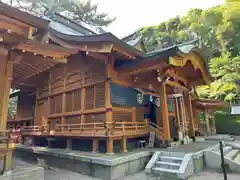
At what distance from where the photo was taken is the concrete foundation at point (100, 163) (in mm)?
5219

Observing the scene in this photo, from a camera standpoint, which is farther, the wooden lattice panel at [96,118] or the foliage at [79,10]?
the foliage at [79,10]

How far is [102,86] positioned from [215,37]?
2496cm

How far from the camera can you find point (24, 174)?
12.9 ft

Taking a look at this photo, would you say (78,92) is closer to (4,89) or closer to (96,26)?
(4,89)

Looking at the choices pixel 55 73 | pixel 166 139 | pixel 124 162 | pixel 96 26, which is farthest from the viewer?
pixel 96 26

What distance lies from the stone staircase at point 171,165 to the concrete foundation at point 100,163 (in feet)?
1.51

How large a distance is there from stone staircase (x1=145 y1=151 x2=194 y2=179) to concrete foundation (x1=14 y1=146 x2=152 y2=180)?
0.46m

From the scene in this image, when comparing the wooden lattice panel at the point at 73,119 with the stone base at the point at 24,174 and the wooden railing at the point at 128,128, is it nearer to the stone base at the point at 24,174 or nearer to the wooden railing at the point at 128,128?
the wooden railing at the point at 128,128

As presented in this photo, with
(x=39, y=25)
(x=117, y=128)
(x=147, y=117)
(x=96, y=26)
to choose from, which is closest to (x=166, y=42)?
(x=96, y=26)

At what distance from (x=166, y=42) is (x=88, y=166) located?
26.6 meters

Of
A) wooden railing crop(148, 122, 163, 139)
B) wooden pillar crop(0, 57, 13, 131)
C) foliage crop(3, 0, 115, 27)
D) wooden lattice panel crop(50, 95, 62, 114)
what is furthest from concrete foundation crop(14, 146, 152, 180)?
foliage crop(3, 0, 115, 27)

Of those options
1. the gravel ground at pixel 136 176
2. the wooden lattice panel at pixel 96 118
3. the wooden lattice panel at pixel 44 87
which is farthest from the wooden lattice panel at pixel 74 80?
the gravel ground at pixel 136 176

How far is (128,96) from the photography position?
26.0 feet

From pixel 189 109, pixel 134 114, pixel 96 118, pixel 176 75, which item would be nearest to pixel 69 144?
pixel 96 118
